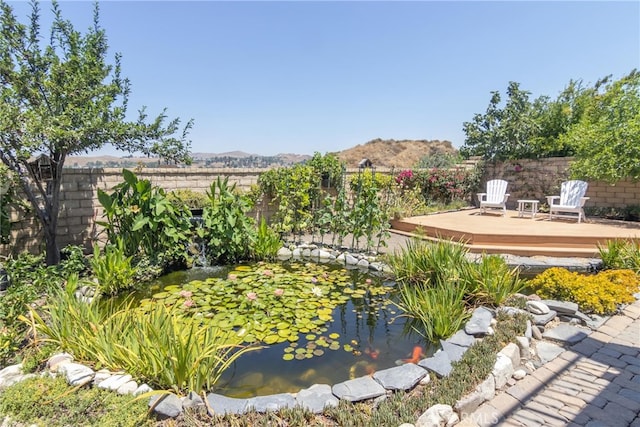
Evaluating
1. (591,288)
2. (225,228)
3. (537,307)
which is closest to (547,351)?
(537,307)

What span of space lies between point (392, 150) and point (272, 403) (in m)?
24.3

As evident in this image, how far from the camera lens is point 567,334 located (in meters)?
2.93

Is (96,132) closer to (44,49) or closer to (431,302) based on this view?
(44,49)

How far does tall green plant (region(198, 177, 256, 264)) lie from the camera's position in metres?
5.15

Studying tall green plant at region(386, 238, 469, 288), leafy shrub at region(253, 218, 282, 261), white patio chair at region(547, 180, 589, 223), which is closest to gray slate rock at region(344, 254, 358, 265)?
tall green plant at region(386, 238, 469, 288)

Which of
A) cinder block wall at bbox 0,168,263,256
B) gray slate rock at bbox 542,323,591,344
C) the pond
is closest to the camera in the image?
the pond

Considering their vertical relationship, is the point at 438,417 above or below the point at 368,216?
below

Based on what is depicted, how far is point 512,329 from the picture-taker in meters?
2.84

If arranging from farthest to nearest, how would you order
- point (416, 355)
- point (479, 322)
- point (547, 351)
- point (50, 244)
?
point (50, 244) → point (479, 322) → point (416, 355) → point (547, 351)

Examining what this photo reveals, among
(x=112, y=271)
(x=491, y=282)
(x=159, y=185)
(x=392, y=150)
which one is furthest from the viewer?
(x=392, y=150)

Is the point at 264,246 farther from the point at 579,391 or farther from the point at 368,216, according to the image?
the point at 579,391

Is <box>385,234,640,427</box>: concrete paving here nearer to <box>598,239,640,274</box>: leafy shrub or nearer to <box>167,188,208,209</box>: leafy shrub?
<box>598,239,640,274</box>: leafy shrub

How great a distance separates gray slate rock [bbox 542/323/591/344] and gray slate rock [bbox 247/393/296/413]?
2.36 metres

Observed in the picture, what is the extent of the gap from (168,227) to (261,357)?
279cm
